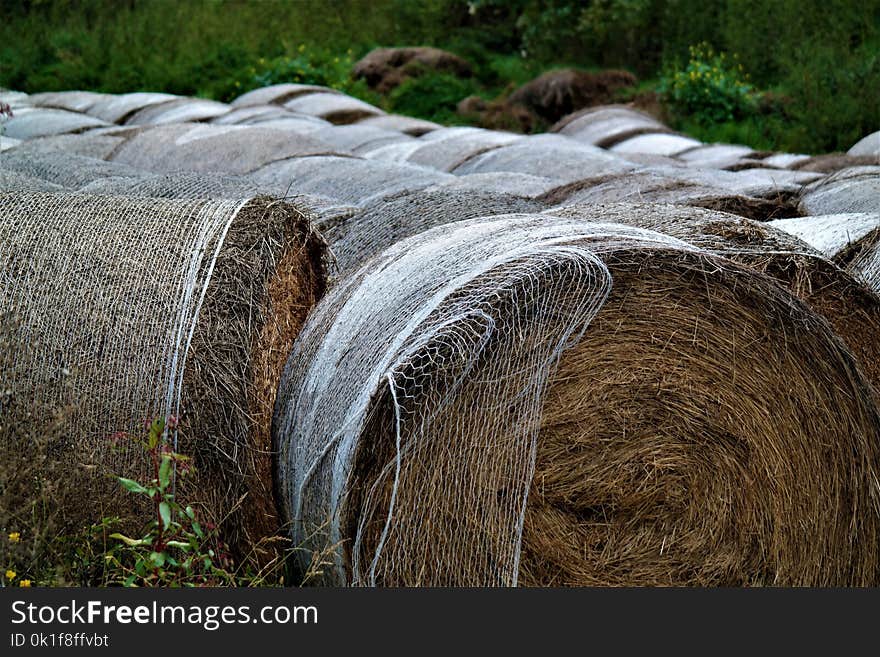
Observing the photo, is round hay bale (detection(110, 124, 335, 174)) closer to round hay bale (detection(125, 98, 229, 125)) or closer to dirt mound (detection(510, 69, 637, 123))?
round hay bale (detection(125, 98, 229, 125))

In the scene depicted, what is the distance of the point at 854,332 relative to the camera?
3.96m

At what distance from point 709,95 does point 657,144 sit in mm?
5456

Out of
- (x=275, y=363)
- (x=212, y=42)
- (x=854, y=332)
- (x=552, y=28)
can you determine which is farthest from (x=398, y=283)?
(x=552, y=28)

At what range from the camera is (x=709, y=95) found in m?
17.0

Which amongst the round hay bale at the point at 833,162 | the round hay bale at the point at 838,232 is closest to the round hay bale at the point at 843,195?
the round hay bale at the point at 838,232

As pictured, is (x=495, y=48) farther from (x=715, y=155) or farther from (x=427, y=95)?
(x=715, y=155)

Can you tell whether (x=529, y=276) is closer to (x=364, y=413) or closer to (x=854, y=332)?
(x=364, y=413)

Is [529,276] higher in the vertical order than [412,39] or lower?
higher

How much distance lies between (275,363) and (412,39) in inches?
880

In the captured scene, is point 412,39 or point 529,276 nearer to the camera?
point 529,276

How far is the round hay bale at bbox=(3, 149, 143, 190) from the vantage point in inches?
246

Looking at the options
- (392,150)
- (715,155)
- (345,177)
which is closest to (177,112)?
(392,150)

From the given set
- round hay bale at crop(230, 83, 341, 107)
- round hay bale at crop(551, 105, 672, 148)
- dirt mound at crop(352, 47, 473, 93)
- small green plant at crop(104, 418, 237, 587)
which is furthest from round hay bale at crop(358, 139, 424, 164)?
dirt mound at crop(352, 47, 473, 93)

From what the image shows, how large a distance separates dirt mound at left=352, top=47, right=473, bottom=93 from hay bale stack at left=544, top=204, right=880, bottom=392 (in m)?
16.6
